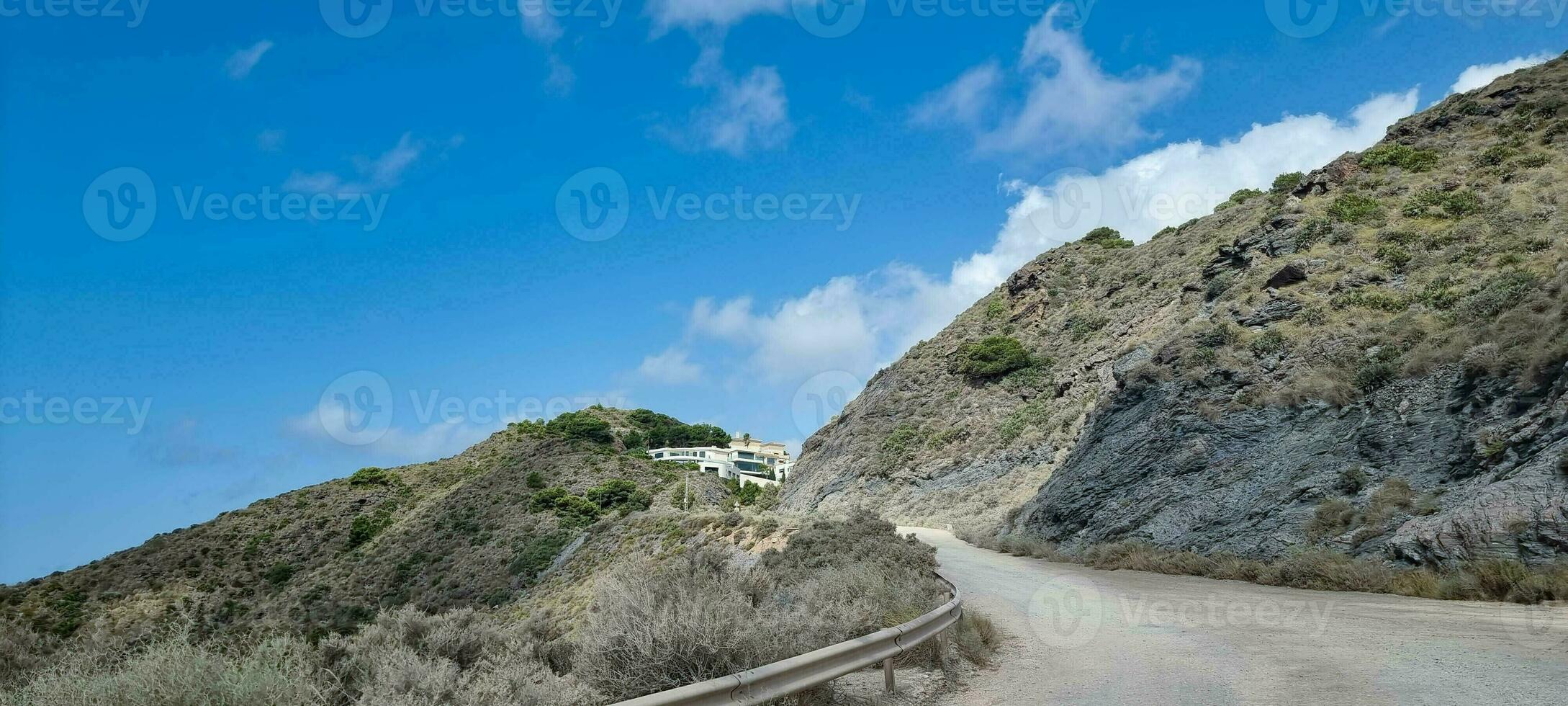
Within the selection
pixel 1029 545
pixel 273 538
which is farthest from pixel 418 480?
pixel 1029 545

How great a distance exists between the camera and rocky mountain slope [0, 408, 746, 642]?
181ft

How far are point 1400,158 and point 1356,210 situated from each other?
8268 millimetres

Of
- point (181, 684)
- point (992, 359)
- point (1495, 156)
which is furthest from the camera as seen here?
point (992, 359)

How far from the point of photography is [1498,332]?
52.4 feet

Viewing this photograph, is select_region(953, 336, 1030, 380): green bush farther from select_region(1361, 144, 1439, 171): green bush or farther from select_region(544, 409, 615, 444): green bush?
select_region(544, 409, 615, 444): green bush

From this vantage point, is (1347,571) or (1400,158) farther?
(1400,158)

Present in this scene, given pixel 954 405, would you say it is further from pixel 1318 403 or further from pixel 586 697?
pixel 586 697

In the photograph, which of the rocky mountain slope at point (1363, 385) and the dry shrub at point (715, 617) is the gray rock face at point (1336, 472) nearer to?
the rocky mountain slope at point (1363, 385)

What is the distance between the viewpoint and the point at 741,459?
13788 cm

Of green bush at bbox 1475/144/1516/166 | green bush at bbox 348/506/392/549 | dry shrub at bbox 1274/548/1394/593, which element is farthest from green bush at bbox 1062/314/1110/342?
green bush at bbox 348/506/392/549

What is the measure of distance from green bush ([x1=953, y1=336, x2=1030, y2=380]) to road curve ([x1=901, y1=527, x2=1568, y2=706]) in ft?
157

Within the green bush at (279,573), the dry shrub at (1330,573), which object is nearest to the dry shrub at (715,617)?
the dry shrub at (1330,573)

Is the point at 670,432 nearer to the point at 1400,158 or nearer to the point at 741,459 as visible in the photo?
the point at 741,459

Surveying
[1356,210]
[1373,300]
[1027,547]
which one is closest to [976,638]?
[1027,547]
